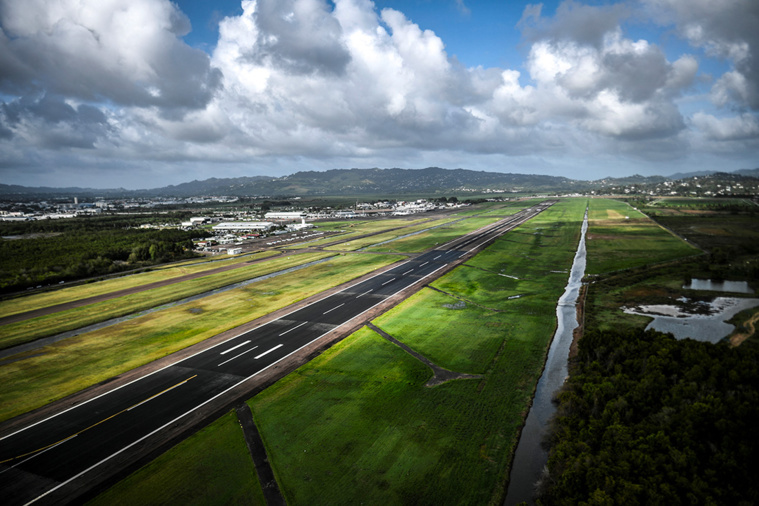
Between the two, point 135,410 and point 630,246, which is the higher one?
point 630,246

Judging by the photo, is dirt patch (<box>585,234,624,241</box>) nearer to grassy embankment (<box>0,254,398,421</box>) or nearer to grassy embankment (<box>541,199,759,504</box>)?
grassy embankment (<box>541,199,759,504</box>)

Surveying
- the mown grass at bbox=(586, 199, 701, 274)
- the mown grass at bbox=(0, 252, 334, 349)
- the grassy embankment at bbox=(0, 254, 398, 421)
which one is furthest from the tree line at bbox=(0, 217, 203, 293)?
the mown grass at bbox=(586, 199, 701, 274)

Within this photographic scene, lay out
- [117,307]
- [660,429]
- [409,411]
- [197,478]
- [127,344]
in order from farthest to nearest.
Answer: [117,307]
[127,344]
[409,411]
[197,478]
[660,429]

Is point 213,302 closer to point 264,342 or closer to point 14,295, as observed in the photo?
point 264,342

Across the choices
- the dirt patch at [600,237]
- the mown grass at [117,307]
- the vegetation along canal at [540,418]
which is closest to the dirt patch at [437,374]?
the vegetation along canal at [540,418]

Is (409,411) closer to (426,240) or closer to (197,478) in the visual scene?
(197,478)

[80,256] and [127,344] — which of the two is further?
[80,256]

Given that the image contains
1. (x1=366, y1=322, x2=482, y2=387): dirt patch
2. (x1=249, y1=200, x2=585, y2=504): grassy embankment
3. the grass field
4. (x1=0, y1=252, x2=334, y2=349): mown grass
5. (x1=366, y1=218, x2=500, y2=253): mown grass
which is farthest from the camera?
(x1=366, y1=218, x2=500, y2=253): mown grass

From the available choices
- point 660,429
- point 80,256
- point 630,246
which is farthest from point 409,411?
point 80,256
